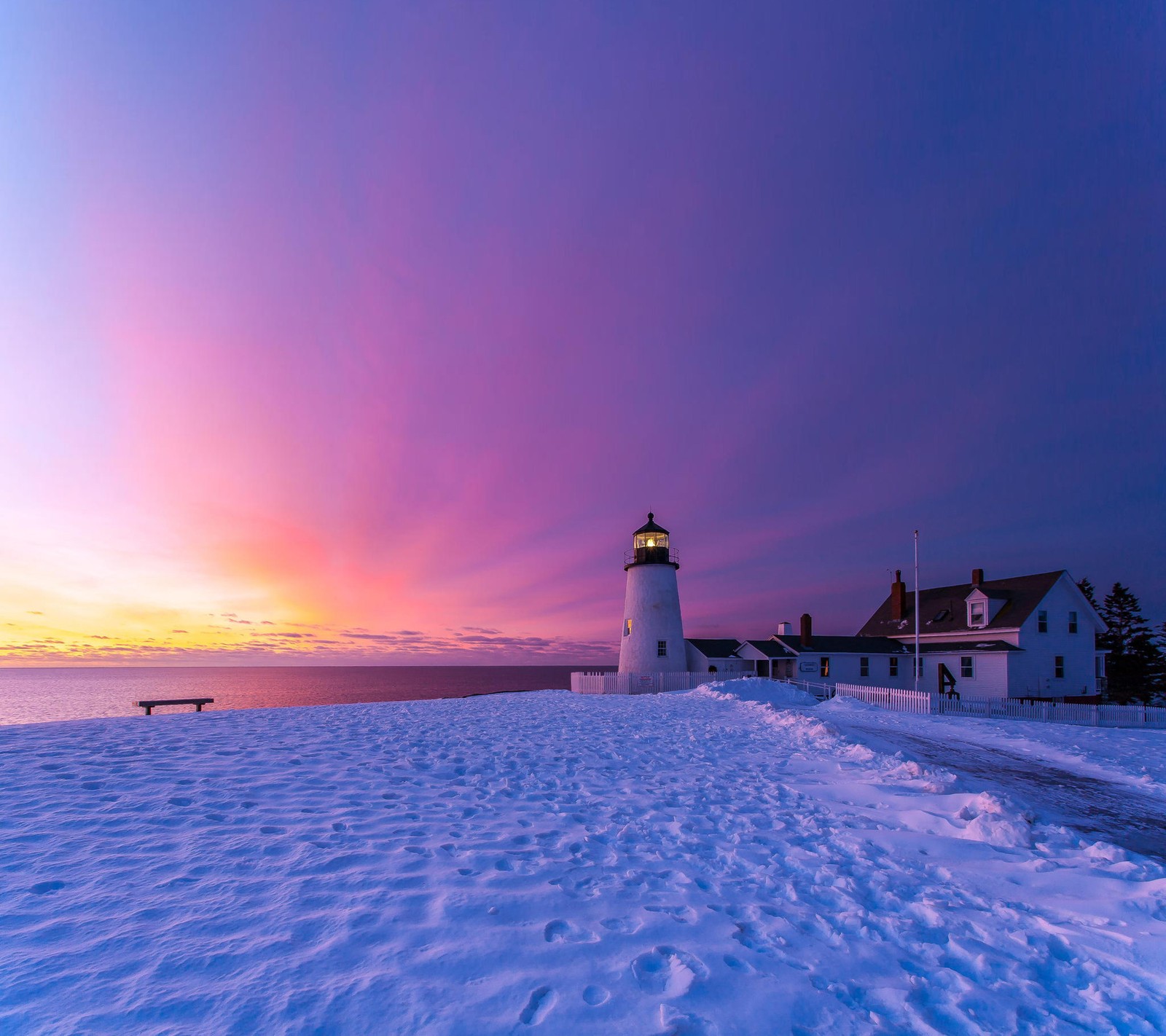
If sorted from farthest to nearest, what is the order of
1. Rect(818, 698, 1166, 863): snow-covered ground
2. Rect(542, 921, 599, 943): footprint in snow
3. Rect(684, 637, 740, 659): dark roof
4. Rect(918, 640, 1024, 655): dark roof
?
Rect(684, 637, 740, 659): dark roof, Rect(918, 640, 1024, 655): dark roof, Rect(818, 698, 1166, 863): snow-covered ground, Rect(542, 921, 599, 943): footprint in snow

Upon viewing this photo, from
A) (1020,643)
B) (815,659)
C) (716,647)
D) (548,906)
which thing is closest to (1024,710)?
(1020,643)

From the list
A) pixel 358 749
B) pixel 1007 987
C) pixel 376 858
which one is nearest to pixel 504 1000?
pixel 376 858

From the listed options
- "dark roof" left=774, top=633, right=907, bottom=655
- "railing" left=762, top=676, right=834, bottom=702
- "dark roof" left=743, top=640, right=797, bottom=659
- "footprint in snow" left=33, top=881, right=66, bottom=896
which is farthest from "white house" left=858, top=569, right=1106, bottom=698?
"footprint in snow" left=33, top=881, right=66, bottom=896

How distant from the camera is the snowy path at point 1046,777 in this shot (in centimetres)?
669

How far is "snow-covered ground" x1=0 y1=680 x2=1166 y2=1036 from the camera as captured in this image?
2.86 meters

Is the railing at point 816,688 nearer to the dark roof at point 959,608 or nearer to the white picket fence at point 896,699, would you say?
the white picket fence at point 896,699

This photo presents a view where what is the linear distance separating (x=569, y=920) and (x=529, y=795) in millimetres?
3216

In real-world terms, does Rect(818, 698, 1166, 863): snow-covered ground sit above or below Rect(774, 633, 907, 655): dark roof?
below

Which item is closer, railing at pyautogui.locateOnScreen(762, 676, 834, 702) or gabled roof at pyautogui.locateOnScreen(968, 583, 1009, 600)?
railing at pyautogui.locateOnScreen(762, 676, 834, 702)

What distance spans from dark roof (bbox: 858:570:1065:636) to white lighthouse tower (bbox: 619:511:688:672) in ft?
49.2

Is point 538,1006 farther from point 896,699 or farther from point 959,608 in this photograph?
point 959,608

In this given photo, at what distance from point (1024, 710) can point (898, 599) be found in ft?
56.2

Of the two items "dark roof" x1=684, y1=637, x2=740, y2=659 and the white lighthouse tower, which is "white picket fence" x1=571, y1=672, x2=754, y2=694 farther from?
"dark roof" x1=684, y1=637, x2=740, y2=659

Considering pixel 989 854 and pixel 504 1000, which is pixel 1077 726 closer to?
pixel 989 854
